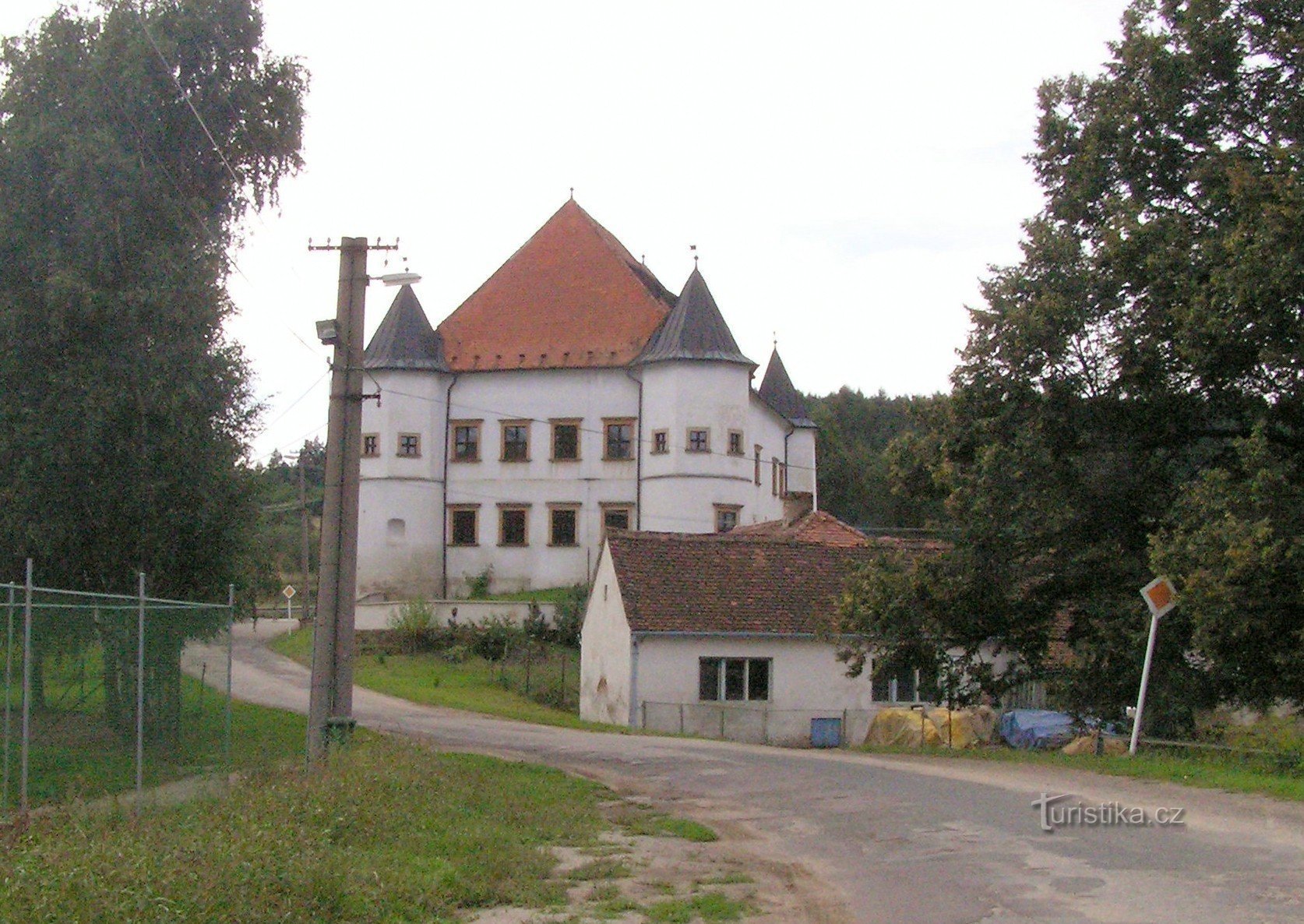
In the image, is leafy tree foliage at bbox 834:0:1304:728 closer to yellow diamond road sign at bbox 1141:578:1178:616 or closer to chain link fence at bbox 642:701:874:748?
yellow diamond road sign at bbox 1141:578:1178:616

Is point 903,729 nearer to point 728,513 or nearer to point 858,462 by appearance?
point 728,513

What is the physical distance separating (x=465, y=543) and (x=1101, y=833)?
53479 mm

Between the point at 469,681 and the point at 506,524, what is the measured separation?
18.4 m

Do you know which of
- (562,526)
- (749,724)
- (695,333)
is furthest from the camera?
(562,526)

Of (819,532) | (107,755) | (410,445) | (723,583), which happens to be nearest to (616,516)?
(410,445)

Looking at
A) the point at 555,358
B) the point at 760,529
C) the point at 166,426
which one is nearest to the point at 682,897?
the point at 166,426

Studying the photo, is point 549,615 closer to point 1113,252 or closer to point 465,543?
point 465,543

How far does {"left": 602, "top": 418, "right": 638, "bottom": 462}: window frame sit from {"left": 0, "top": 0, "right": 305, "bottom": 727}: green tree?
39196 mm

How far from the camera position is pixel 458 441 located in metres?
65.6

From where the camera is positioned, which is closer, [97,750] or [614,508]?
[97,750]

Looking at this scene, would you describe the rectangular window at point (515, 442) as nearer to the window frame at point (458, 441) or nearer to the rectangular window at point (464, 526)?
the window frame at point (458, 441)

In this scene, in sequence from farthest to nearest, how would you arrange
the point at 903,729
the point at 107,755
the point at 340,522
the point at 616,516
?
the point at 616,516 → the point at 903,729 → the point at 340,522 → the point at 107,755

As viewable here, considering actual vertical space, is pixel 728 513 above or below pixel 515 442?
below

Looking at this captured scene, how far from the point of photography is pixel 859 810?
609 inches
